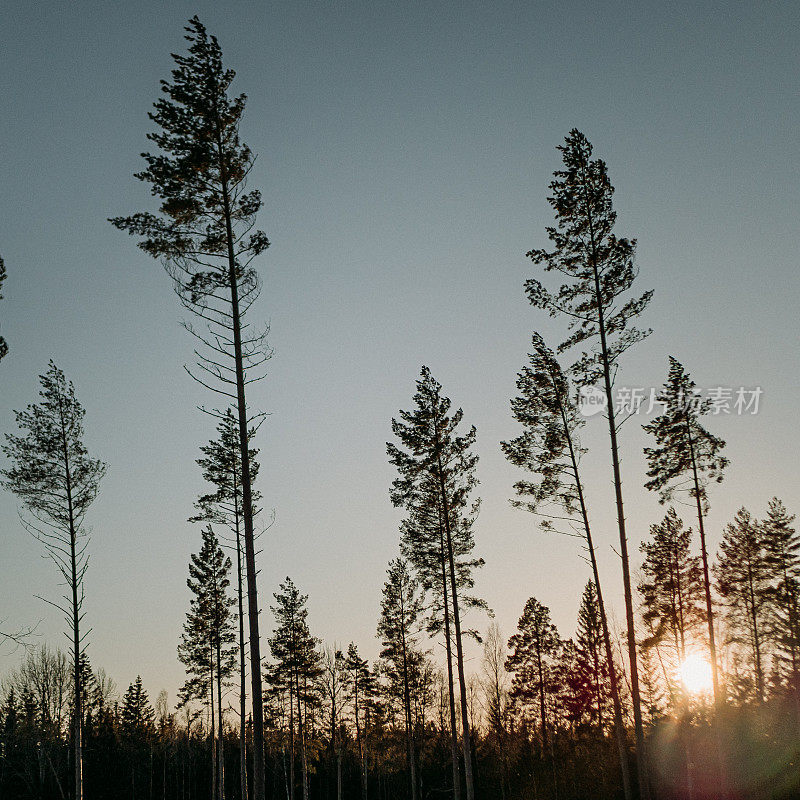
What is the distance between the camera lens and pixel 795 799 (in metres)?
27.7

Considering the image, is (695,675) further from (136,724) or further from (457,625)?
(136,724)

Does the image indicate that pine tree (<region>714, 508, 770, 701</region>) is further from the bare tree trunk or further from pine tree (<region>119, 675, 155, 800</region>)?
pine tree (<region>119, 675, 155, 800</region>)

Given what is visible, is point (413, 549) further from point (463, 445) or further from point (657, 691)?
point (657, 691)

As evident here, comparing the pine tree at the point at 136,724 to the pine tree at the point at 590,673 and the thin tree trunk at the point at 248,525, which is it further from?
the thin tree trunk at the point at 248,525

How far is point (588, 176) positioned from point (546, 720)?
40725 millimetres

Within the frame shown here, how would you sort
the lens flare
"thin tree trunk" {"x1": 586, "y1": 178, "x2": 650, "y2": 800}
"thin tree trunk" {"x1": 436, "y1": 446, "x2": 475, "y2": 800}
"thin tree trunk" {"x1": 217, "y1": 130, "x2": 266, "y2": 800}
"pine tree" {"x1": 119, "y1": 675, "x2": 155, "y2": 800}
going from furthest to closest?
"pine tree" {"x1": 119, "y1": 675, "x2": 155, "y2": 800} < the lens flare < "thin tree trunk" {"x1": 436, "y1": 446, "x2": 475, "y2": 800} < "thin tree trunk" {"x1": 586, "y1": 178, "x2": 650, "y2": 800} < "thin tree trunk" {"x1": 217, "y1": 130, "x2": 266, "y2": 800}

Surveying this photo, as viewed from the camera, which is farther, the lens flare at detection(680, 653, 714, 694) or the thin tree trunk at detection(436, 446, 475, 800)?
the lens flare at detection(680, 653, 714, 694)

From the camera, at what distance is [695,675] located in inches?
1366

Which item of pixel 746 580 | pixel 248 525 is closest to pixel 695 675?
pixel 746 580

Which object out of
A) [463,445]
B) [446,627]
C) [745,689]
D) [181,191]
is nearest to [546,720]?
[745,689]

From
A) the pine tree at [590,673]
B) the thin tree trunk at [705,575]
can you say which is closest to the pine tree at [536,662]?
the pine tree at [590,673]

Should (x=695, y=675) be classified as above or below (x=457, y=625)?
below

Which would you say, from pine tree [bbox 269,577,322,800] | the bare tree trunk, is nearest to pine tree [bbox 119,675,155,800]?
pine tree [bbox 269,577,322,800]

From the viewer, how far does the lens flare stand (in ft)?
109
